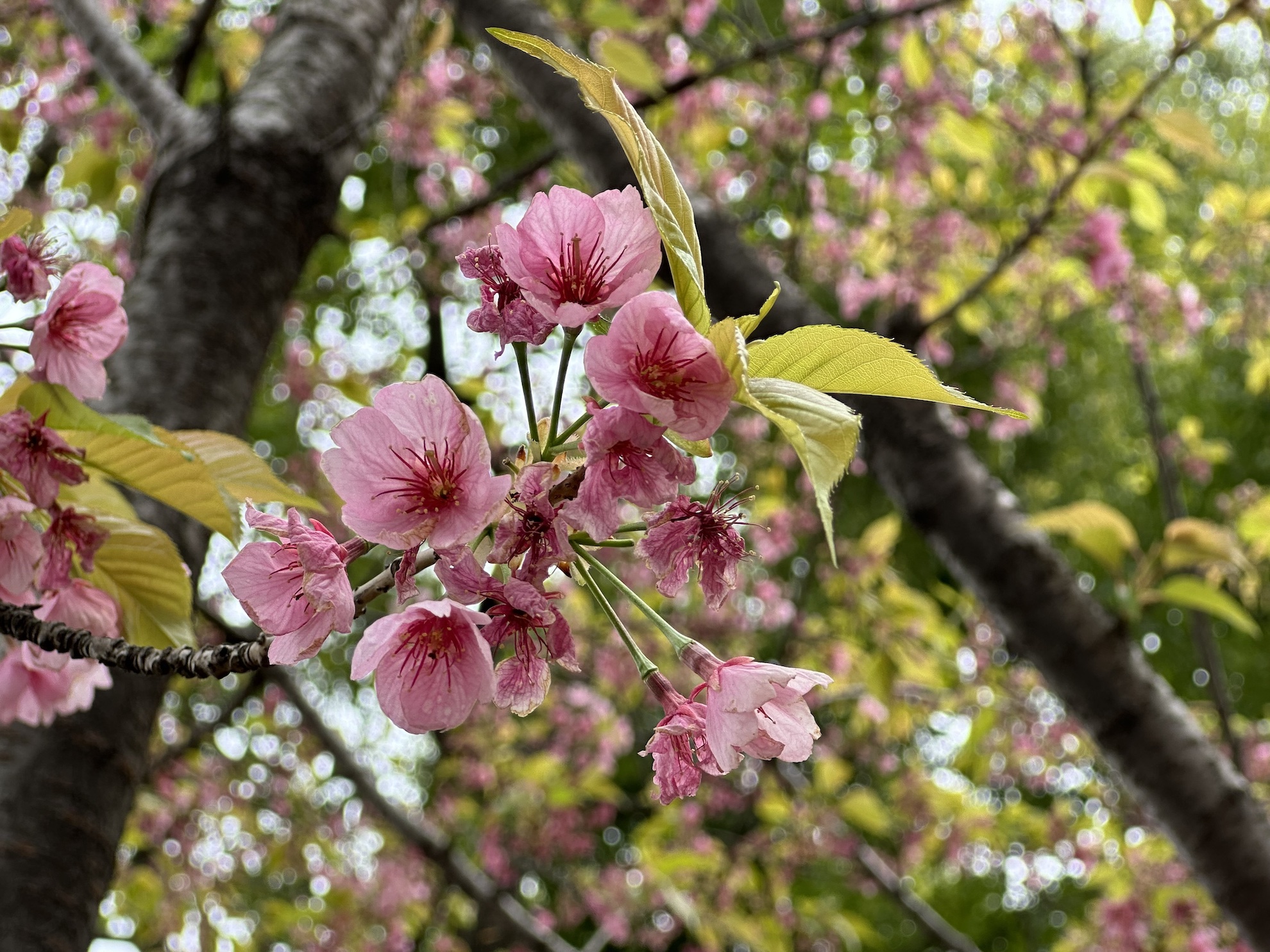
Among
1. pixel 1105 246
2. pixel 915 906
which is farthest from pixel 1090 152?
pixel 915 906

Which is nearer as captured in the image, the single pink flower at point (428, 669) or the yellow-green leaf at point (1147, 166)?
the single pink flower at point (428, 669)

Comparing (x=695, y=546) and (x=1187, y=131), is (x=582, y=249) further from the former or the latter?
(x=1187, y=131)

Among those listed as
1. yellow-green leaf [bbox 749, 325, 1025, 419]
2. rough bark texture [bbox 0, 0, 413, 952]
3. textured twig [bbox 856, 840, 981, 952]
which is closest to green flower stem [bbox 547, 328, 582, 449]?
yellow-green leaf [bbox 749, 325, 1025, 419]

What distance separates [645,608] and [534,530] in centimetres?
13

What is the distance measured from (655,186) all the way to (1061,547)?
10933 mm

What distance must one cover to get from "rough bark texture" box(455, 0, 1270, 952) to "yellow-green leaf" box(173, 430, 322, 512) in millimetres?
984

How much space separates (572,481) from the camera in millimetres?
488

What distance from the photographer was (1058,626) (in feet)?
4.85

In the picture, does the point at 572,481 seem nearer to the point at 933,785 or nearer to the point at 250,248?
the point at 250,248

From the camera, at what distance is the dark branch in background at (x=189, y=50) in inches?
77.7

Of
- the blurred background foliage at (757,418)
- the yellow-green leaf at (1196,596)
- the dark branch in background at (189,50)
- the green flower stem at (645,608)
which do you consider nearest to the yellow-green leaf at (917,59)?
the blurred background foliage at (757,418)

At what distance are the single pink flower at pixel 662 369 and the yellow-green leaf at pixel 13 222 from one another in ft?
1.58

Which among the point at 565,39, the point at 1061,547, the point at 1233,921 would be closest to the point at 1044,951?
the point at 1061,547

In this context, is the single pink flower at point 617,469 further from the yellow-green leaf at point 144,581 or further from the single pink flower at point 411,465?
the yellow-green leaf at point 144,581
